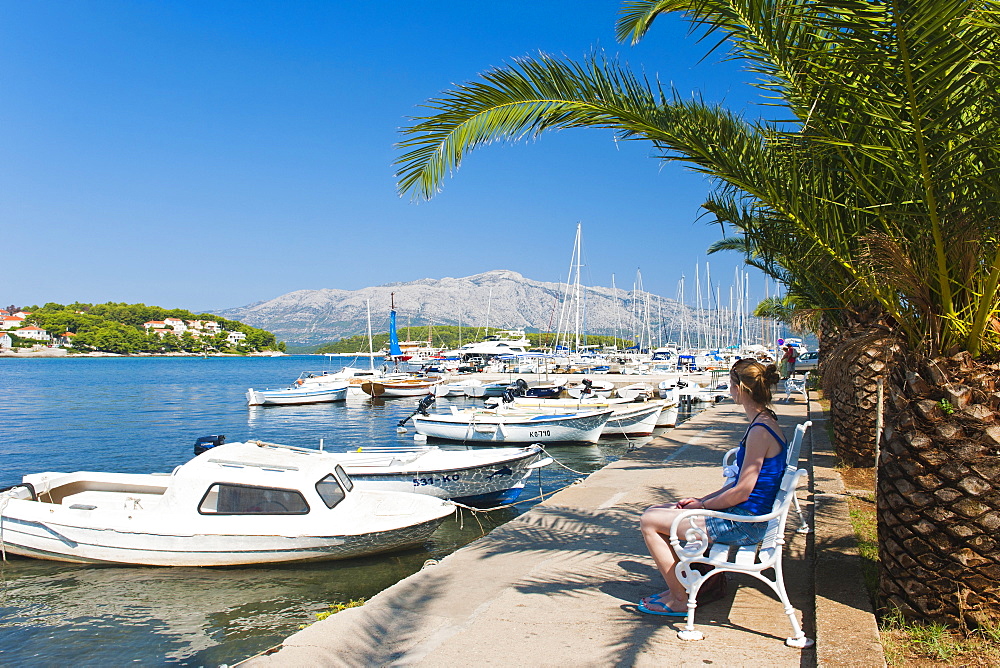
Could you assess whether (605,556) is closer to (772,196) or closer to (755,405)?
(755,405)

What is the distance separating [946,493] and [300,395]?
4512 centimetres

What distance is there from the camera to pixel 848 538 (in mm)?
5910

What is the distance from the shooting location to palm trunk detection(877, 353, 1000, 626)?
153 inches

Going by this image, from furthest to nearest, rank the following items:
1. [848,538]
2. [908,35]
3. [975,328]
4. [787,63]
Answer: [848,538], [787,63], [975,328], [908,35]

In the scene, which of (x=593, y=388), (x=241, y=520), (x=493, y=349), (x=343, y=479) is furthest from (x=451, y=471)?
(x=493, y=349)

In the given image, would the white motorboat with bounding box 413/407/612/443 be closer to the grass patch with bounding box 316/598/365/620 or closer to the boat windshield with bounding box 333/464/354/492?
the boat windshield with bounding box 333/464/354/492

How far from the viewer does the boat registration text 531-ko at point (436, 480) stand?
13.5 meters

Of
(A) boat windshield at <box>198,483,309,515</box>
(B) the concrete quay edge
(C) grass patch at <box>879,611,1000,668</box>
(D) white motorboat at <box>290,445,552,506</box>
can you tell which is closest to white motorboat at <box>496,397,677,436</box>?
(D) white motorboat at <box>290,445,552,506</box>

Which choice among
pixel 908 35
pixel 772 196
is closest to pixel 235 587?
pixel 772 196

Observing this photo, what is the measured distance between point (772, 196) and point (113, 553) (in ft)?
34.3

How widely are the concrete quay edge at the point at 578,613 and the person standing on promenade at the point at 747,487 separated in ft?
1.90

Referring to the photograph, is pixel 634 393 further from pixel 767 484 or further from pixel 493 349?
pixel 493 349

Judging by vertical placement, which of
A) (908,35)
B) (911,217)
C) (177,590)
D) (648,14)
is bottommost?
(177,590)

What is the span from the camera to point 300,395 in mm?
46094
